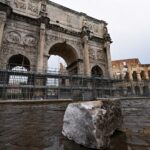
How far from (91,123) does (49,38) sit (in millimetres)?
17016

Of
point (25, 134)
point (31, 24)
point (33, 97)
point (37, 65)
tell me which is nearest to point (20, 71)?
point (37, 65)

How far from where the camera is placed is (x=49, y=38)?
17172mm

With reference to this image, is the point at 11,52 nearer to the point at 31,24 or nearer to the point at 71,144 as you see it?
the point at 31,24

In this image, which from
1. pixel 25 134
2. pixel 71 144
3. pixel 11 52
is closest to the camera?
pixel 71 144

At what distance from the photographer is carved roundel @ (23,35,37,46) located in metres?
15.5

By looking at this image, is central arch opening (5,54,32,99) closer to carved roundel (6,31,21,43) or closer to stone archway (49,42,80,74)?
carved roundel (6,31,21,43)

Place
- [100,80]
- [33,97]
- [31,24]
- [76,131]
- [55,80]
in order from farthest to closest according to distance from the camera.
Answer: [100,80], [31,24], [55,80], [33,97], [76,131]

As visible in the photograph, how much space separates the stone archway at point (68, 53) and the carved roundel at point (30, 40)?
313cm

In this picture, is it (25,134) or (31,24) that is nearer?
(25,134)

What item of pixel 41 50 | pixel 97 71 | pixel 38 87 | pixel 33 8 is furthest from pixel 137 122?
pixel 33 8

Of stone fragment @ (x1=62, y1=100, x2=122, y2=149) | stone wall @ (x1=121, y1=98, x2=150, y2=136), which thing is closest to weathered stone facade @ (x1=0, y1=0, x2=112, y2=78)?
stone wall @ (x1=121, y1=98, x2=150, y2=136)

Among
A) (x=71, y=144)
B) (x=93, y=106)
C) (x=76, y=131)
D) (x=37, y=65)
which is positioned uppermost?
(x=37, y=65)

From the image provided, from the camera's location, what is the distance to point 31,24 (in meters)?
16.3

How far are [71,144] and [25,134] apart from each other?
83 centimetres
